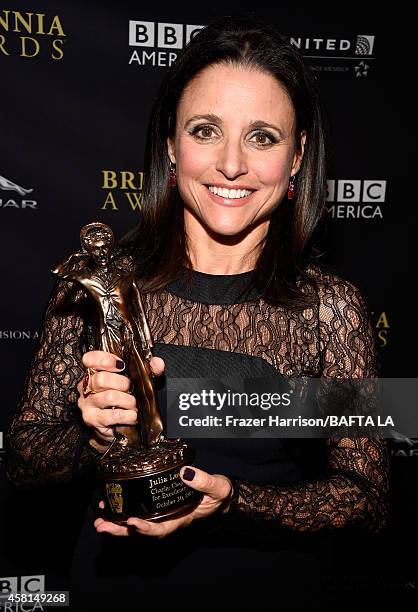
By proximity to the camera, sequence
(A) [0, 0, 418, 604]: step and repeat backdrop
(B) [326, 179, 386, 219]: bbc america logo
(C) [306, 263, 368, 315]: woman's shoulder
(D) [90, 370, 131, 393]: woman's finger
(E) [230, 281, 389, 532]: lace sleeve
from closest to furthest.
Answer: (D) [90, 370, 131, 393]: woman's finger
(E) [230, 281, 389, 532]: lace sleeve
(C) [306, 263, 368, 315]: woman's shoulder
(A) [0, 0, 418, 604]: step and repeat backdrop
(B) [326, 179, 386, 219]: bbc america logo

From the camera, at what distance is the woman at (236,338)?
1.24 metres

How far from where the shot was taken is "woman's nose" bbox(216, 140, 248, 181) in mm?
1217

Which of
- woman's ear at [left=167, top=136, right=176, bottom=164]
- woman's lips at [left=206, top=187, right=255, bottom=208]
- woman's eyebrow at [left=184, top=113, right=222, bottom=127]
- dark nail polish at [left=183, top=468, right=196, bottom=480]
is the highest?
woman's eyebrow at [left=184, top=113, right=222, bottom=127]

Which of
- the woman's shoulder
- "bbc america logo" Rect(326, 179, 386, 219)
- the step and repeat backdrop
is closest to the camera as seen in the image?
the woman's shoulder

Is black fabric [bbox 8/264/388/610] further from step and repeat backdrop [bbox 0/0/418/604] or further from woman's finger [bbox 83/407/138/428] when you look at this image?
step and repeat backdrop [bbox 0/0/418/604]

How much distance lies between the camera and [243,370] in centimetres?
132

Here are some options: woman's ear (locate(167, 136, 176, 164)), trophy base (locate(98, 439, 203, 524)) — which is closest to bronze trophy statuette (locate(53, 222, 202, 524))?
trophy base (locate(98, 439, 203, 524))

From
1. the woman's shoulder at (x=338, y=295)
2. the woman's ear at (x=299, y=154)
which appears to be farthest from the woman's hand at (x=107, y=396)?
the woman's ear at (x=299, y=154)

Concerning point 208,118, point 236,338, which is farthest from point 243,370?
point 208,118

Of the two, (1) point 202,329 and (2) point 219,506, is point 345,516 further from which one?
(1) point 202,329

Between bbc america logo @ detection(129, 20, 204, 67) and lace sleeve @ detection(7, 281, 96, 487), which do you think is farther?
bbc america logo @ detection(129, 20, 204, 67)

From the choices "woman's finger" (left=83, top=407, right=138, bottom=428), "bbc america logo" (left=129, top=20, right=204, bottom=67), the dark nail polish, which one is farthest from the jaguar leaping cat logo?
the dark nail polish

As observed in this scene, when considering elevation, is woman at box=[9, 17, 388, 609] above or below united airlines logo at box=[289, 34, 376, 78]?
below

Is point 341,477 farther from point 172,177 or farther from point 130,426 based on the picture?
point 172,177
